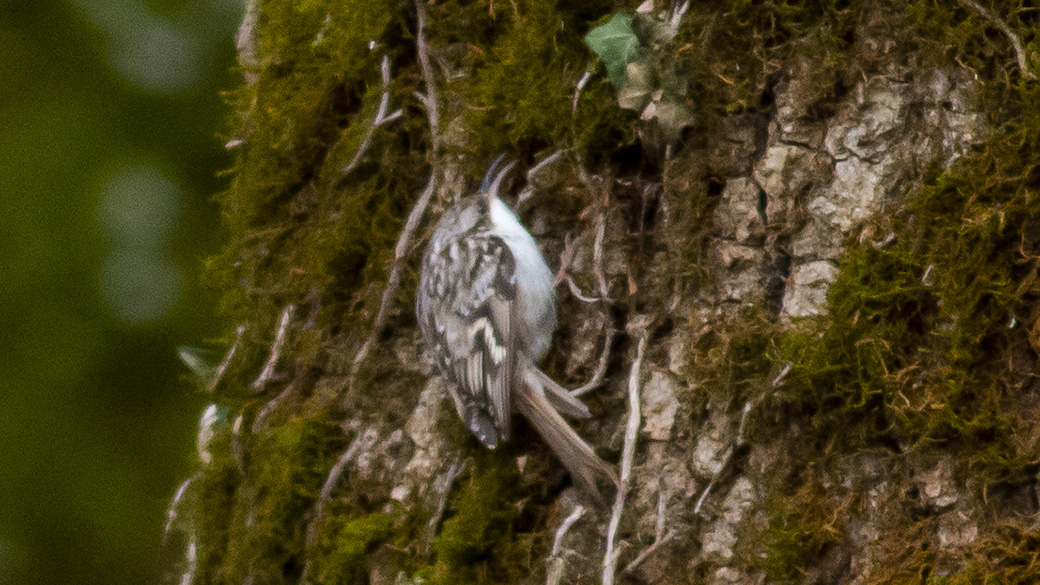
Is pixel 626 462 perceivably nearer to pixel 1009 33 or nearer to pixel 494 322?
pixel 494 322

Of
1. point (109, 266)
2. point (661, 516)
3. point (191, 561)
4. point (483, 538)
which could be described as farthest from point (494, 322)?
point (109, 266)

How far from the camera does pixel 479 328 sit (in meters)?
2.05

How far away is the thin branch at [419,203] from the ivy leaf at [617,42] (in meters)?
0.51

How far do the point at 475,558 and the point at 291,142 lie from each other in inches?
46.1

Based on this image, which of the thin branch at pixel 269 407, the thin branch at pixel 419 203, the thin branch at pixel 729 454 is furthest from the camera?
the thin branch at pixel 269 407

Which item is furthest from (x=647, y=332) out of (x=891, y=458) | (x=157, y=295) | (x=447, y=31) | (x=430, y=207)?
(x=157, y=295)

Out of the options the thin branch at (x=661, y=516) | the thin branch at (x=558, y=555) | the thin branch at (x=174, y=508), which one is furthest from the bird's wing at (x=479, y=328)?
the thin branch at (x=174, y=508)

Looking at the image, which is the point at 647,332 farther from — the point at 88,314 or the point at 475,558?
the point at 88,314

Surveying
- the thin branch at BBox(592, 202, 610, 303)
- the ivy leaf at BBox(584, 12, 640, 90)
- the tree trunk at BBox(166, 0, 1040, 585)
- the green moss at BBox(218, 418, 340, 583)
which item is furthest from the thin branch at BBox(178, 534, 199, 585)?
the ivy leaf at BBox(584, 12, 640, 90)

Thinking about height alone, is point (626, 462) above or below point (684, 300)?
below

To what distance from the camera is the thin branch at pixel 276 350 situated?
2326 mm

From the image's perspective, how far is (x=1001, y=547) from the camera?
52.1 inches

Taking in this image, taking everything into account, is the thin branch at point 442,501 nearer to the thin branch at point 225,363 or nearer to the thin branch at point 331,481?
the thin branch at point 331,481

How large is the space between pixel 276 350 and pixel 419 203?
57cm
